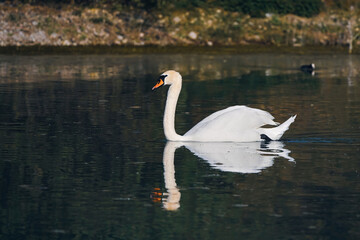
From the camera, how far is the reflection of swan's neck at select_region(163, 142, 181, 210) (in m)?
12.0

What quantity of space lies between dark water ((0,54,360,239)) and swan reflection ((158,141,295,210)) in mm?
17

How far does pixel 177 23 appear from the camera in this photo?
56750 mm

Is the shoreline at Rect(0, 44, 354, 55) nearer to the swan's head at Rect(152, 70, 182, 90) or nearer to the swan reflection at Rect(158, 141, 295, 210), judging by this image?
the swan's head at Rect(152, 70, 182, 90)

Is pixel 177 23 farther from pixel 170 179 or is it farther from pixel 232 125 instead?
pixel 170 179

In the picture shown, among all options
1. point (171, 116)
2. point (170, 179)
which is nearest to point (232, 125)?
point (171, 116)

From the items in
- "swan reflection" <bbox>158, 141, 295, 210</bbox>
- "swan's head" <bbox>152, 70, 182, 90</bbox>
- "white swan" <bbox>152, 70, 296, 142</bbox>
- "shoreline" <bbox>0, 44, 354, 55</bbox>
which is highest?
"swan's head" <bbox>152, 70, 182, 90</bbox>

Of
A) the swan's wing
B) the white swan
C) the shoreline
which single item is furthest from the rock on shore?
the swan's wing

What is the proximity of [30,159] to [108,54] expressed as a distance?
3490cm

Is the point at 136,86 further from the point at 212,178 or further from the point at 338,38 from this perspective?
the point at 338,38

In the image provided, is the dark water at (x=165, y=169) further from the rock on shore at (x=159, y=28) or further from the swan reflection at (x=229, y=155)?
the rock on shore at (x=159, y=28)

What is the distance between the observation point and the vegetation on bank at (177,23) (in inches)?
2117

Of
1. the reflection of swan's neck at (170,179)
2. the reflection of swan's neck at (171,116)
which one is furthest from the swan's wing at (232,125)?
the reflection of swan's neck at (170,179)

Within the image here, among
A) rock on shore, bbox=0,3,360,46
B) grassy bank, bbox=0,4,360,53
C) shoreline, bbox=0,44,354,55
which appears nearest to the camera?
shoreline, bbox=0,44,354,55

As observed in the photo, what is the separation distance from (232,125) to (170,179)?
12.8 feet
